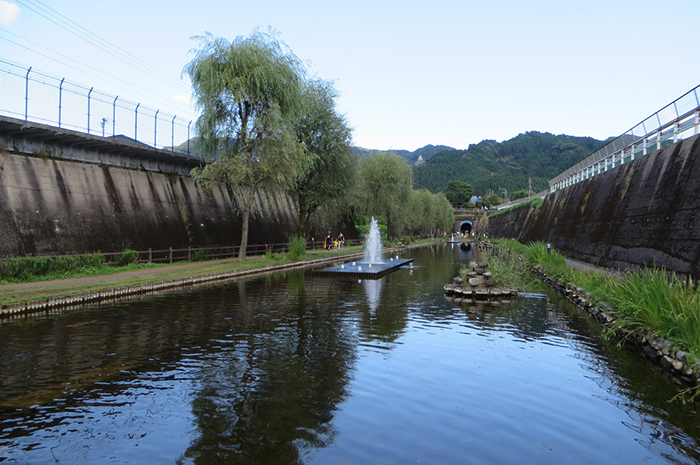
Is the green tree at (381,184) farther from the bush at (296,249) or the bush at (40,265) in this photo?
the bush at (40,265)

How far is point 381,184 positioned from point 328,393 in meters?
49.1

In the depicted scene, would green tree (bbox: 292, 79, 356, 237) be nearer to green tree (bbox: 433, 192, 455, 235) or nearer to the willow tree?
the willow tree

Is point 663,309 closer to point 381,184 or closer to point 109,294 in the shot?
point 109,294

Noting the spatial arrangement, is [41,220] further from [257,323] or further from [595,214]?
[595,214]

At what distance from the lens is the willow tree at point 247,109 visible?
2727 cm

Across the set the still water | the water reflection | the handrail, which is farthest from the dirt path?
the water reflection

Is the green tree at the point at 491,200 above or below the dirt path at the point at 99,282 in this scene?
above

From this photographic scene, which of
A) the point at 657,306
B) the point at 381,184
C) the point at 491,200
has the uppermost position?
the point at 491,200

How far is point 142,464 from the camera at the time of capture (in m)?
4.75

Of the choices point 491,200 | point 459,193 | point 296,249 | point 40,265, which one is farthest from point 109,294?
point 459,193

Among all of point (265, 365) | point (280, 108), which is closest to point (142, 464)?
point (265, 365)

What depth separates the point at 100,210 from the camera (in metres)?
24.4

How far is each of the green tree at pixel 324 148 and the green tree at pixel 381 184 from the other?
15.6m

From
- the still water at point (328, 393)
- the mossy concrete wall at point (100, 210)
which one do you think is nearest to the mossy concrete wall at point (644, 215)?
the still water at point (328, 393)
